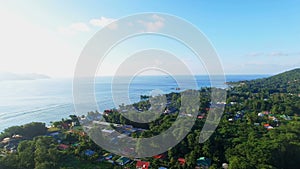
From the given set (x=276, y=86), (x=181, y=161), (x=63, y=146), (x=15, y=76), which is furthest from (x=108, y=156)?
(x=15, y=76)

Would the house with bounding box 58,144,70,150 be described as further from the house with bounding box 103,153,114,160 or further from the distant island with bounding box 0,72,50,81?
the distant island with bounding box 0,72,50,81

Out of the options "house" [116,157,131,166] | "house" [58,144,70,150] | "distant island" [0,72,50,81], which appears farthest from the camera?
"distant island" [0,72,50,81]

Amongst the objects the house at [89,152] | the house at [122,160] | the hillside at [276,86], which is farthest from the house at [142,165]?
the hillside at [276,86]

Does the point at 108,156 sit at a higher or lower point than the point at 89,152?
lower

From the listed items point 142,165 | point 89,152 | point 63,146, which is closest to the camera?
point 142,165

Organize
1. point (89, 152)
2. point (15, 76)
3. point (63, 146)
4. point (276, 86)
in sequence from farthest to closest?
point (15, 76) < point (276, 86) < point (63, 146) < point (89, 152)

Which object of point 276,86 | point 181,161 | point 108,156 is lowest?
point 108,156

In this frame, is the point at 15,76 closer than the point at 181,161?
No

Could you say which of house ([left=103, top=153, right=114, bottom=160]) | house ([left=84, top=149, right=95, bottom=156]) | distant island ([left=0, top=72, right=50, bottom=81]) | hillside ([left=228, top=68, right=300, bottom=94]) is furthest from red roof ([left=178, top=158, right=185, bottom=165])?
distant island ([left=0, top=72, right=50, bottom=81])

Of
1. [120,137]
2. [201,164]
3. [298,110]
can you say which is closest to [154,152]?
[201,164]

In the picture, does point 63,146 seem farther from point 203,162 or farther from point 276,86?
point 276,86
